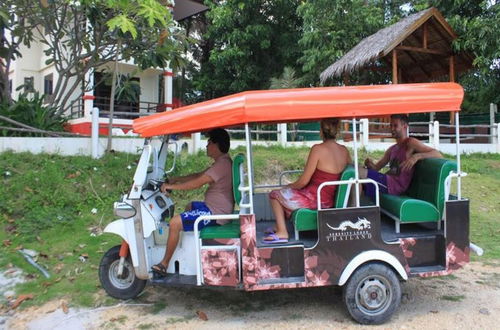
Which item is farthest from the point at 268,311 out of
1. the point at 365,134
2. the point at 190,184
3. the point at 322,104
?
the point at 365,134

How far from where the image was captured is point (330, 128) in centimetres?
441

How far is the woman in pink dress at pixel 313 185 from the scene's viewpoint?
13.9ft

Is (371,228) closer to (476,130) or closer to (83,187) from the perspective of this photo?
(83,187)

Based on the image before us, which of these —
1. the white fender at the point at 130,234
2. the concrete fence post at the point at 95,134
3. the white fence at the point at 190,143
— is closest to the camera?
the white fender at the point at 130,234

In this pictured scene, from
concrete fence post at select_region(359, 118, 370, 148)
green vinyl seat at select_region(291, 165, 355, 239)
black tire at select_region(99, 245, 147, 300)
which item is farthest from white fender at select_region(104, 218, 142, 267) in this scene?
concrete fence post at select_region(359, 118, 370, 148)

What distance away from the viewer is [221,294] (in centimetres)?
476

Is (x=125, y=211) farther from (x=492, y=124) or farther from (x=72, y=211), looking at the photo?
(x=492, y=124)

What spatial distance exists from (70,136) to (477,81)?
14434 millimetres

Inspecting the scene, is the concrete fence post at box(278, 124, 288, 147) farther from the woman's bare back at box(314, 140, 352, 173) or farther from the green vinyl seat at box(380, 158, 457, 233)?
the woman's bare back at box(314, 140, 352, 173)

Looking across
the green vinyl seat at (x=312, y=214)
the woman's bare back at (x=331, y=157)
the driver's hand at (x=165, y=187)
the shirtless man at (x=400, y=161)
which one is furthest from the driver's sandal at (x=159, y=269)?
the shirtless man at (x=400, y=161)

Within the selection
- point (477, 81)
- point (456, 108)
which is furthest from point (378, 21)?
point (456, 108)

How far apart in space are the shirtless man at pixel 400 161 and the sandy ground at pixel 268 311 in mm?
1139

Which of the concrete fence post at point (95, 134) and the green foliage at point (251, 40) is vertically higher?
the green foliage at point (251, 40)

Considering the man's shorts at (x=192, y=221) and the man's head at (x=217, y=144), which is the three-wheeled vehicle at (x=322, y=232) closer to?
the man's shorts at (x=192, y=221)
